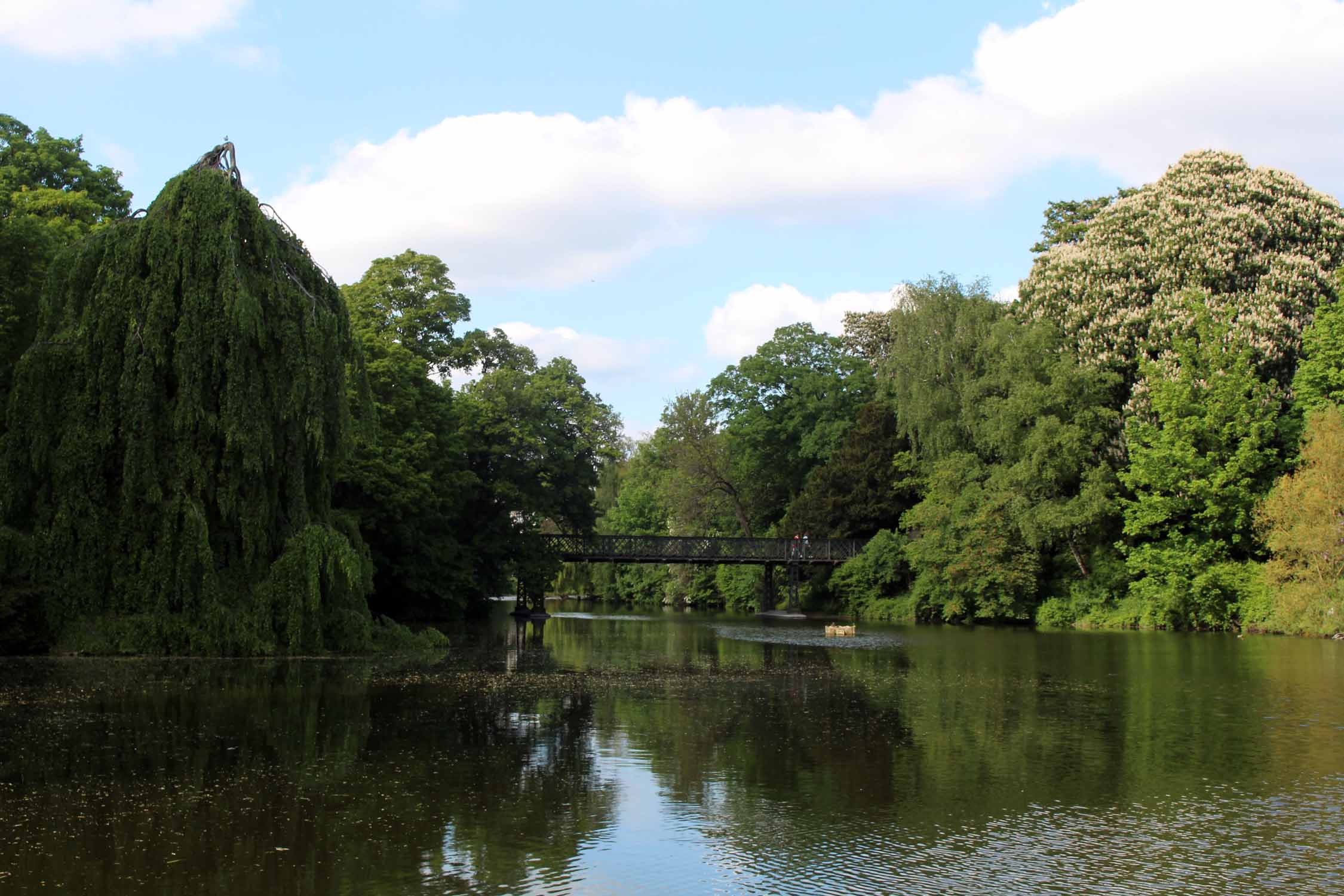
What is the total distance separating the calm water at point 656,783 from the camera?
10.2m

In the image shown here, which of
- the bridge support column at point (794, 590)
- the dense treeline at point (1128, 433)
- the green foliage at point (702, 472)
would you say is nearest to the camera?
the dense treeline at point (1128, 433)

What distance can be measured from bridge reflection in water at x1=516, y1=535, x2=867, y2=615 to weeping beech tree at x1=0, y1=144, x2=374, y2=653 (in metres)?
31.4

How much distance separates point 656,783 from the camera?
46.2 ft

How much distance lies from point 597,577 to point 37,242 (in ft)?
224

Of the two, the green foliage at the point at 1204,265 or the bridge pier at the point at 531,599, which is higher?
the green foliage at the point at 1204,265

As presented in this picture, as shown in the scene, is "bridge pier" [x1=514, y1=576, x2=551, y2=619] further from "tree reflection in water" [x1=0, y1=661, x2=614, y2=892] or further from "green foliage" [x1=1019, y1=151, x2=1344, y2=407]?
"tree reflection in water" [x1=0, y1=661, x2=614, y2=892]

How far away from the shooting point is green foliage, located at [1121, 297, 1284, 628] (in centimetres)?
4447

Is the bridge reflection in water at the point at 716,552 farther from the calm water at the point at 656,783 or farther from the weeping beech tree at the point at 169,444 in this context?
the calm water at the point at 656,783

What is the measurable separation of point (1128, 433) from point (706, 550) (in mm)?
25127

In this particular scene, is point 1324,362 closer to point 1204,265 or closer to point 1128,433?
point 1204,265

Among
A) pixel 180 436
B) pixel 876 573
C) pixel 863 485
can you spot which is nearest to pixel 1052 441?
pixel 876 573

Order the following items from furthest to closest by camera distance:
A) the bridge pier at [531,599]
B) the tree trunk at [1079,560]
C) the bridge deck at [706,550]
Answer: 1. the bridge deck at [706,550]
2. the bridge pier at [531,599]
3. the tree trunk at [1079,560]

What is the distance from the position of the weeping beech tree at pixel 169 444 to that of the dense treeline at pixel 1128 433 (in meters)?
32.2

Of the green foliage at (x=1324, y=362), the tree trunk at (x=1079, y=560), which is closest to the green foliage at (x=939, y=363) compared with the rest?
the tree trunk at (x=1079, y=560)
